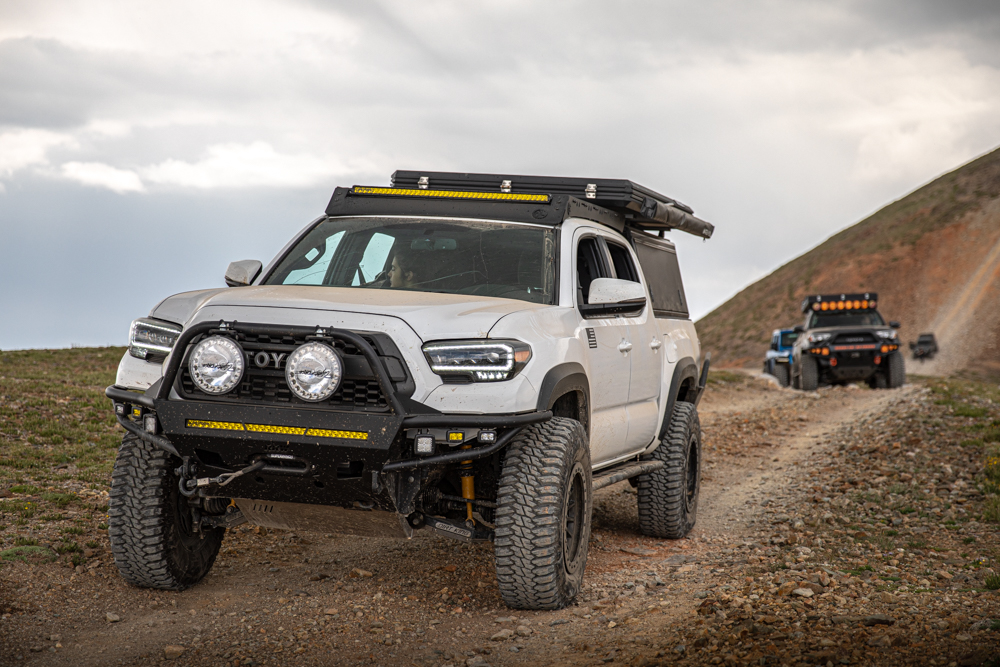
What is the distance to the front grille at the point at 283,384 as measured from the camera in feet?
13.7

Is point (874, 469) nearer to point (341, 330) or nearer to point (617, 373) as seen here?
point (617, 373)

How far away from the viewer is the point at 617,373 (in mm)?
5867

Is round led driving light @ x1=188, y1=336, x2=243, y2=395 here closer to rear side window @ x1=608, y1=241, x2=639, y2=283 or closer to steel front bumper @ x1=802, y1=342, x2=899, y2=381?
rear side window @ x1=608, y1=241, x2=639, y2=283

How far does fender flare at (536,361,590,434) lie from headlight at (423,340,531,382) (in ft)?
0.85

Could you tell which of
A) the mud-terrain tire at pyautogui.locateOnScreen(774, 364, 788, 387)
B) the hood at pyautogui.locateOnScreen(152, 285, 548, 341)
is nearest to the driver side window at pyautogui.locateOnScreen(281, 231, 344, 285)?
the hood at pyautogui.locateOnScreen(152, 285, 548, 341)

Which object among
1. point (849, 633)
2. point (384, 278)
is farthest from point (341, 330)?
point (849, 633)

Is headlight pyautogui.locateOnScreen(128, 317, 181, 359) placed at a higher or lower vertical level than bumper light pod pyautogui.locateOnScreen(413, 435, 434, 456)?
higher

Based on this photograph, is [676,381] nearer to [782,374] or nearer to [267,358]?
[267,358]

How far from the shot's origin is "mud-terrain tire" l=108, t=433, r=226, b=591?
15.9 ft

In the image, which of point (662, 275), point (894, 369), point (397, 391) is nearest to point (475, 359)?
point (397, 391)

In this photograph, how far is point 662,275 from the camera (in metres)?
7.74

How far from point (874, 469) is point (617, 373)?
5.12 metres

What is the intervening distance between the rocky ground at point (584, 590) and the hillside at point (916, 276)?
1929 inches

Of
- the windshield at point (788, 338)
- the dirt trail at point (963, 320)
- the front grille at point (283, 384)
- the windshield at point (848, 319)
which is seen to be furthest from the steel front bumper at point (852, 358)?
the dirt trail at point (963, 320)
